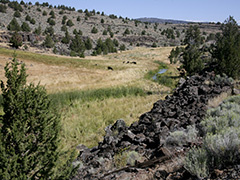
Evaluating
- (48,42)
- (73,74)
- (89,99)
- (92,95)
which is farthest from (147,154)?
(48,42)

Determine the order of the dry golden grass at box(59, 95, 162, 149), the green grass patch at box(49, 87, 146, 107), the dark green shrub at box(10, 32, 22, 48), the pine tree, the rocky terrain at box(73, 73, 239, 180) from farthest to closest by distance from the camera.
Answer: the dark green shrub at box(10, 32, 22, 48) → the green grass patch at box(49, 87, 146, 107) → the dry golden grass at box(59, 95, 162, 149) → the rocky terrain at box(73, 73, 239, 180) → the pine tree

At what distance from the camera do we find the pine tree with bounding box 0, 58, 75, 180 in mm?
4270

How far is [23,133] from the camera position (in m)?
4.43

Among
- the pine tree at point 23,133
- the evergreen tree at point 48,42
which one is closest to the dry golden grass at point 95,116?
the pine tree at point 23,133

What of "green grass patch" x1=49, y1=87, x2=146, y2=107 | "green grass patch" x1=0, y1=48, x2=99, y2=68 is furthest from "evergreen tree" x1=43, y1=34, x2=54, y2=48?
"green grass patch" x1=49, y1=87, x2=146, y2=107

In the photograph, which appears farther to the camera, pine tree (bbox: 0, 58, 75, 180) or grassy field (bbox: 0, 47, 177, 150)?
grassy field (bbox: 0, 47, 177, 150)

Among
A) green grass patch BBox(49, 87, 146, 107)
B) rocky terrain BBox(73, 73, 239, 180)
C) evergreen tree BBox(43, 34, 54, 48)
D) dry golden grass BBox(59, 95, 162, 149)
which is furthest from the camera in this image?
evergreen tree BBox(43, 34, 54, 48)

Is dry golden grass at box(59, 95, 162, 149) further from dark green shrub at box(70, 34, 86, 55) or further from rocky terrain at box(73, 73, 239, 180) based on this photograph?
dark green shrub at box(70, 34, 86, 55)

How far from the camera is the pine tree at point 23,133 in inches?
168

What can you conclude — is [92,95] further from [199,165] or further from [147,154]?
[199,165]

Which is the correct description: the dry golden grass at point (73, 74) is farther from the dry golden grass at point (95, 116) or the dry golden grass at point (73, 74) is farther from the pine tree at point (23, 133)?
the pine tree at point (23, 133)

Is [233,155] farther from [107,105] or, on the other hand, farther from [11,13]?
[11,13]

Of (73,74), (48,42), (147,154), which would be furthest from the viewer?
(48,42)

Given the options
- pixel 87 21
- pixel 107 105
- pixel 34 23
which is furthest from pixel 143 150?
pixel 87 21
